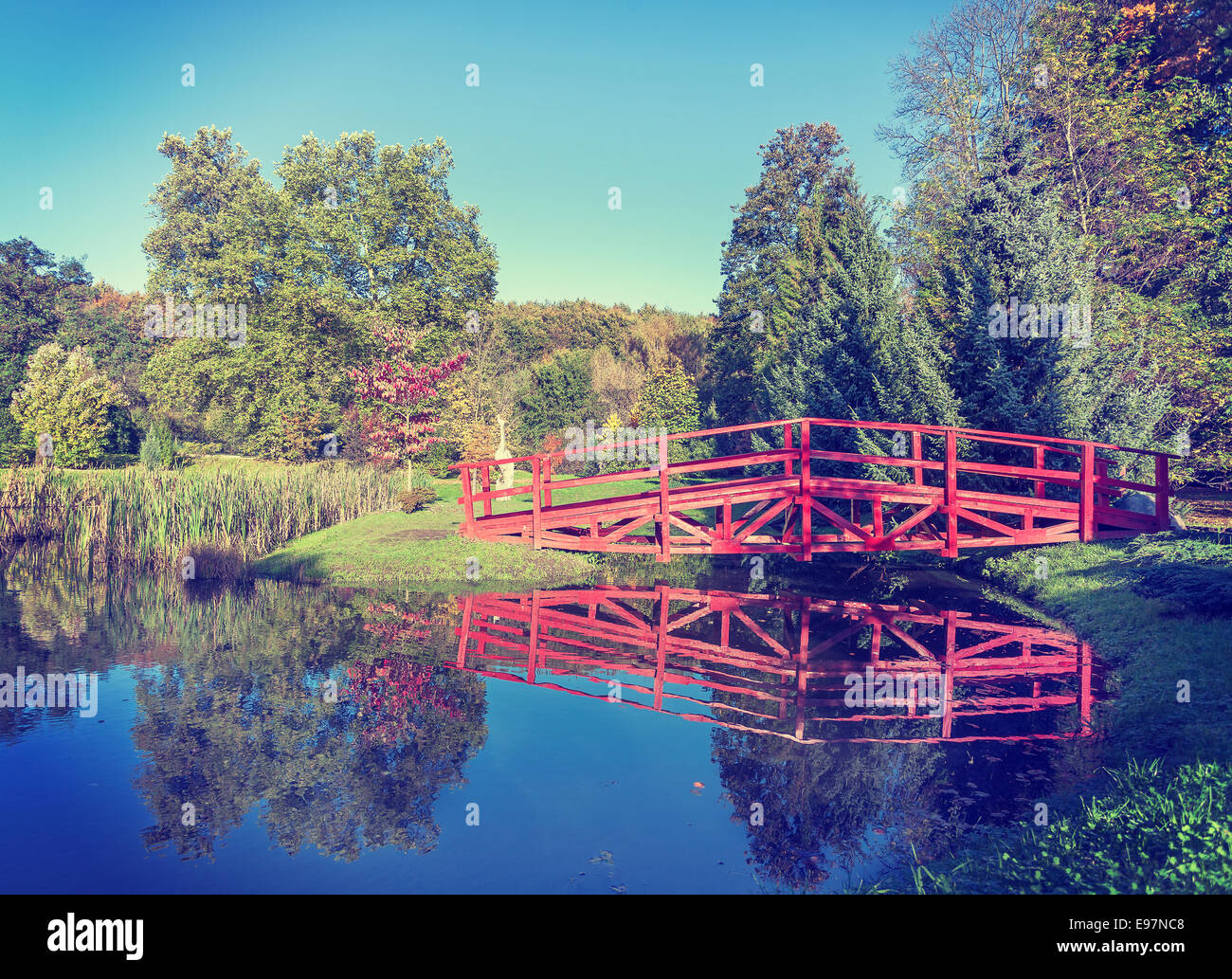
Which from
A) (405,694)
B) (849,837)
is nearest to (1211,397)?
(849,837)

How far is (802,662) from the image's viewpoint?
12.2 m

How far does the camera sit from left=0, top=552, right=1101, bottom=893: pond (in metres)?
6.85

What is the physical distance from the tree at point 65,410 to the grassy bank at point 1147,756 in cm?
4078

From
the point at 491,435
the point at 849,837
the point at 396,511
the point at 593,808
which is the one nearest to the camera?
the point at 849,837

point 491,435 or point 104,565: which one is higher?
point 491,435

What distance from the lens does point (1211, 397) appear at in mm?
22344

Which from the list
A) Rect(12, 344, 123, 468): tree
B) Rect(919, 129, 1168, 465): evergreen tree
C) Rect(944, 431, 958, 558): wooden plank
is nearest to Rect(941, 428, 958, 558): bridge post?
Rect(944, 431, 958, 558): wooden plank

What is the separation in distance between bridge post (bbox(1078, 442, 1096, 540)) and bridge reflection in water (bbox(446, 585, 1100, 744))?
3.39 m

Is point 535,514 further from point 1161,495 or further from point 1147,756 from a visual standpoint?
point 1161,495

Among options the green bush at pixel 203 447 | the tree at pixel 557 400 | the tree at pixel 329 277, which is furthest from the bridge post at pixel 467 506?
the green bush at pixel 203 447

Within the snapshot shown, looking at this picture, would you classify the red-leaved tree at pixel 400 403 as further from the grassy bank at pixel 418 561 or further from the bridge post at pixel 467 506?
the bridge post at pixel 467 506

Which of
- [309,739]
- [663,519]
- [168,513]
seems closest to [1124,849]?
[309,739]
